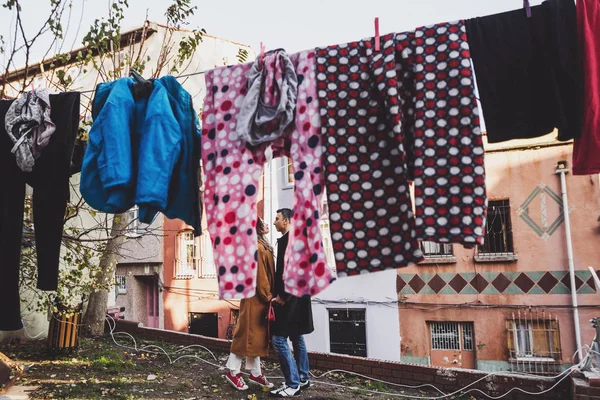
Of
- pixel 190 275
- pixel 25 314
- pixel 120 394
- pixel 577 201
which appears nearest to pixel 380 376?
pixel 120 394

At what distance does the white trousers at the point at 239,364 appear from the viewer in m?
5.39

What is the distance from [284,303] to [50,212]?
283 centimetres

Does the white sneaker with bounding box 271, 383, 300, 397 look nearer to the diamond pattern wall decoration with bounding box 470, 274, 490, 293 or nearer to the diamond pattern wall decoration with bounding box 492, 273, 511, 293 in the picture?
the diamond pattern wall decoration with bounding box 470, 274, 490, 293

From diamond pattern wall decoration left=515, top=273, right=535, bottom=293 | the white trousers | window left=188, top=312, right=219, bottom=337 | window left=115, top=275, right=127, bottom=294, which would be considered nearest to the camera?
the white trousers

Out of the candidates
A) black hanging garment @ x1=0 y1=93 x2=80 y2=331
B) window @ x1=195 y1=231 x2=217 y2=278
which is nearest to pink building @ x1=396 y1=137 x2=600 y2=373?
window @ x1=195 y1=231 x2=217 y2=278

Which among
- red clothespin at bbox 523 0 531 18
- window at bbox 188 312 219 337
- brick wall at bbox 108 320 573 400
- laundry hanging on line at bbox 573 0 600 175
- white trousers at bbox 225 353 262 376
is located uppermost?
red clothespin at bbox 523 0 531 18

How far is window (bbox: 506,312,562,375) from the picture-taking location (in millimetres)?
11562

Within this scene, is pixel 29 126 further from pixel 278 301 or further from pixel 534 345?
pixel 534 345

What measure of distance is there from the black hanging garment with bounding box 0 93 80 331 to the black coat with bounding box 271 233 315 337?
2590 millimetres

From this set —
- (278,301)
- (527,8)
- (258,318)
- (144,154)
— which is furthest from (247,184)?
(258,318)

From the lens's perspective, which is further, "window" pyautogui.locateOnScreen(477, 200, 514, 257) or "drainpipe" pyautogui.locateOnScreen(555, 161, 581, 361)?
"window" pyautogui.locateOnScreen(477, 200, 514, 257)

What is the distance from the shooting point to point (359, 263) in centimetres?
236

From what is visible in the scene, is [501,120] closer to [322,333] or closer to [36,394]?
[36,394]

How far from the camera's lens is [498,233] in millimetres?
12609
